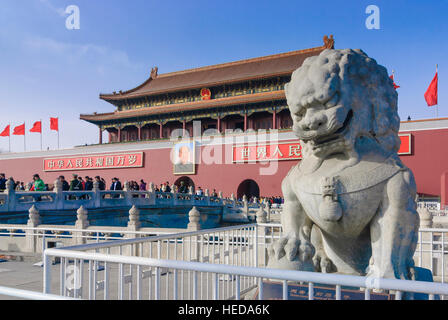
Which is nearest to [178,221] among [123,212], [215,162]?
[123,212]

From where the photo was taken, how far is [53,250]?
204cm

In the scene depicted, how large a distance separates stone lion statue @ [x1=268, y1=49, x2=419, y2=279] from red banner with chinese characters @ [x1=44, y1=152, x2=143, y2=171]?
20.1 meters

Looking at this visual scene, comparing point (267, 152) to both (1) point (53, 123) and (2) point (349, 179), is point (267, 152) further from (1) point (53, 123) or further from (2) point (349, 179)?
(2) point (349, 179)

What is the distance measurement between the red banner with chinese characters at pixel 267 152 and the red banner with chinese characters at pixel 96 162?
6458mm

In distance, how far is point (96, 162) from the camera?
23156 mm

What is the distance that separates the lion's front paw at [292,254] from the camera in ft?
8.22

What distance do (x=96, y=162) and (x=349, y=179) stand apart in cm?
2252

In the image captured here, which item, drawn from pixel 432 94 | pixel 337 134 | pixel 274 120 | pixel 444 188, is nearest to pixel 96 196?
pixel 337 134

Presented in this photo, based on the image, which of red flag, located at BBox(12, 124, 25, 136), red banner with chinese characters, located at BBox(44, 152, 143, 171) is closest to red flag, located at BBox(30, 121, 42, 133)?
red flag, located at BBox(12, 124, 25, 136)

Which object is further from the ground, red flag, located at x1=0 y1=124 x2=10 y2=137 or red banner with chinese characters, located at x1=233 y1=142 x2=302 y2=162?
red flag, located at x1=0 y1=124 x2=10 y2=137

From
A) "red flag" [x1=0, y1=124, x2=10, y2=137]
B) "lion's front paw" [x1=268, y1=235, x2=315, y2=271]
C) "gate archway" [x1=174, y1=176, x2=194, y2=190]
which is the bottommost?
"gate archway" [x1=174, y1=176, x2=194, y2=190]

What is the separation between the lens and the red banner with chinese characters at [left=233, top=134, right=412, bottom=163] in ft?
58.1

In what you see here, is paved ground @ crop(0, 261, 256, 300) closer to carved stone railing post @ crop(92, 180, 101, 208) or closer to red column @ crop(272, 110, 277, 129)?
carved stone railing post @ crop(92, 180, 101, 208)

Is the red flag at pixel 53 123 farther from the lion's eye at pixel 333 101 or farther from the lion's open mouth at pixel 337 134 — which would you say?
the lion's eye at pixel 333 101
